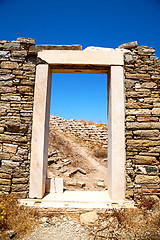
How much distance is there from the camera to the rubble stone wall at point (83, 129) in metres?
14.3

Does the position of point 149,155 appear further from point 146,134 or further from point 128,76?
point 128,76

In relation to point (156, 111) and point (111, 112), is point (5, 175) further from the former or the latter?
point (156, 111)

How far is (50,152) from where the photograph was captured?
10.1 metres

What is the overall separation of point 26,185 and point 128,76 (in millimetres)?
3420

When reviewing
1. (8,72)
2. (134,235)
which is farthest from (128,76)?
(134,235)

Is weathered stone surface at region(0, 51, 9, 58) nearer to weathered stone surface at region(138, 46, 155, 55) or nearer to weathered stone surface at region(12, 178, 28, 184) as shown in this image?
weathered stone surface at region(12, 178, 28, 184)

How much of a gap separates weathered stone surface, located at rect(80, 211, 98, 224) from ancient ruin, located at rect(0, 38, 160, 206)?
0.68 metres

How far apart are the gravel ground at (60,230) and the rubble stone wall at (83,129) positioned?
35.9 ft

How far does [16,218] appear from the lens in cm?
296

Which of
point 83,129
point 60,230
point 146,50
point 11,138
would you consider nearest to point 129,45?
point 146,50

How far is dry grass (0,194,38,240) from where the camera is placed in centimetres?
273

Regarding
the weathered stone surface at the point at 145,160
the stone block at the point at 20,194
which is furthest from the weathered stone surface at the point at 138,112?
the stone block at the point at 20,194

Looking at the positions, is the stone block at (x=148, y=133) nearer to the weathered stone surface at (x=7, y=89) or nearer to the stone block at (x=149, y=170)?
the stone block at (x=149, y=170)

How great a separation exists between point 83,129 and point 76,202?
11.5 m
